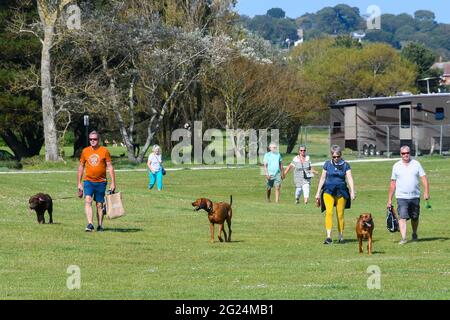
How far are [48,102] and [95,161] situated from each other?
35.8 m

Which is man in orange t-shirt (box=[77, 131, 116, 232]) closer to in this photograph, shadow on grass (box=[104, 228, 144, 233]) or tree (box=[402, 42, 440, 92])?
shadow on grass (box=[104, 228, 144, 233])

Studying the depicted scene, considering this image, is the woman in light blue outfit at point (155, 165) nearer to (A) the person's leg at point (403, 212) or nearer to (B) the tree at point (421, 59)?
(A) the person's leg at point (403, 212)

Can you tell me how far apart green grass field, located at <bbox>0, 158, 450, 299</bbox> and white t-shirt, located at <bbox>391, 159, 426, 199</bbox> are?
38.9 inches

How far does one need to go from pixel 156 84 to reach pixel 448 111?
15662 millimetres

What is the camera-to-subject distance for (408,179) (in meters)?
21.2

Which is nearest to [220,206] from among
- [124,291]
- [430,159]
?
[124,291]

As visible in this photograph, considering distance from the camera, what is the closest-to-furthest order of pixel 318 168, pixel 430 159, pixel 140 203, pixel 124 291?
pixel 124 291 < pixel 140 203 < pixel 318 168 < pixel 430 159

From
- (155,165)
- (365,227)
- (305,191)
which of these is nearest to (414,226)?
(365,227)

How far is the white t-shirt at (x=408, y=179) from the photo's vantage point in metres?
21.1

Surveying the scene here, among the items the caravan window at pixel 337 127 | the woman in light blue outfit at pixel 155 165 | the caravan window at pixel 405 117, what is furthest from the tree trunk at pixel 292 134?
the woman in light blue outfit at pixel 155 165

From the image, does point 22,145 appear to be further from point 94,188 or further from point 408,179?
point 408,179

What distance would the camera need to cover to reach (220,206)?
2122 centimetres

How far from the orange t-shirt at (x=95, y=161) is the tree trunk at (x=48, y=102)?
34.9 m

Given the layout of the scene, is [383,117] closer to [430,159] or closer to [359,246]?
[430,159]
